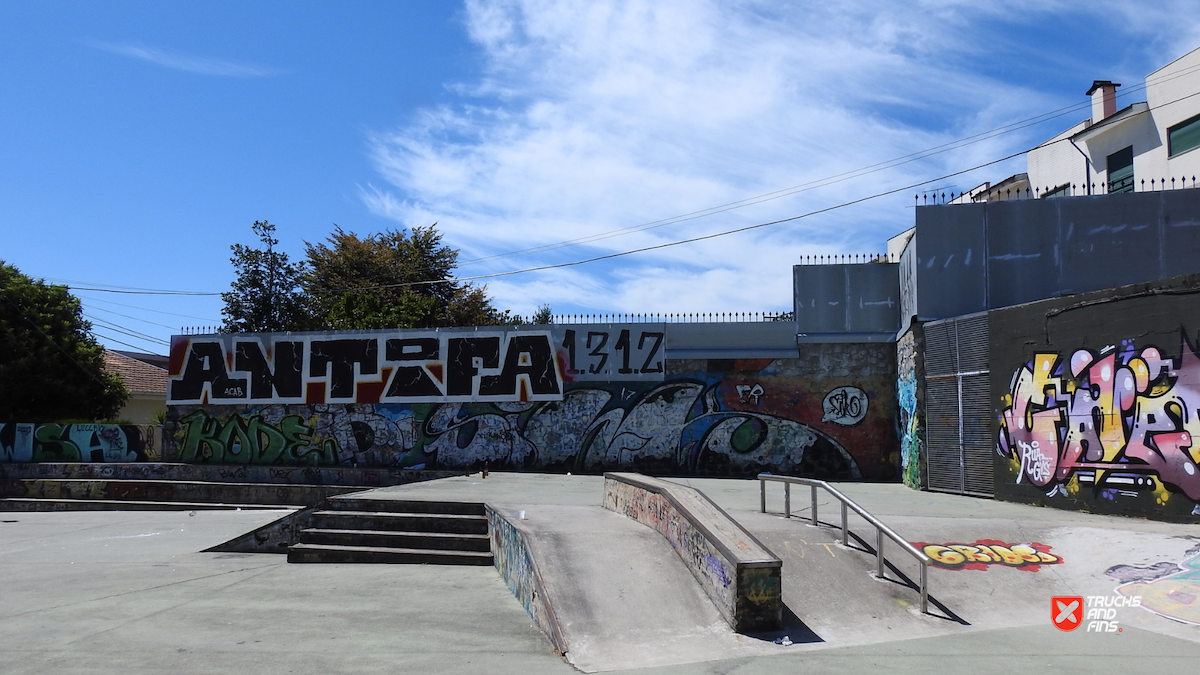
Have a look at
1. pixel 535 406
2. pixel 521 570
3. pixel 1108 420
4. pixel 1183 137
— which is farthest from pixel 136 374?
pixel 1183 137

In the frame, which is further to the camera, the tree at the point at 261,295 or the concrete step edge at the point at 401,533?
the tree at the point at 261,295

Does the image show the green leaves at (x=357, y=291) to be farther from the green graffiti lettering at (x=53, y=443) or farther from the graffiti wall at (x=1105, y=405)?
the graffiti wall at (x=1105, y=405)


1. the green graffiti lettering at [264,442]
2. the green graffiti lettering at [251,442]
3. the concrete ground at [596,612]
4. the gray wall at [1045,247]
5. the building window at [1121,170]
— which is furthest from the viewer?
the building window at [1121,170]

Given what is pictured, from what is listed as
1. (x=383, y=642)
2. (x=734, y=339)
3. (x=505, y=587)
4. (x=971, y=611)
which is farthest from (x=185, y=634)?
(x=734, y=339)

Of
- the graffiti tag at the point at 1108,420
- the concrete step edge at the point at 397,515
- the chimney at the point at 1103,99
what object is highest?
the chimney at the point at 1103,99

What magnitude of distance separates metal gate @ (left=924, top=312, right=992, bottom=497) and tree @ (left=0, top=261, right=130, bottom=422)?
28.4 meters

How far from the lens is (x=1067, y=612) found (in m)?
7.41

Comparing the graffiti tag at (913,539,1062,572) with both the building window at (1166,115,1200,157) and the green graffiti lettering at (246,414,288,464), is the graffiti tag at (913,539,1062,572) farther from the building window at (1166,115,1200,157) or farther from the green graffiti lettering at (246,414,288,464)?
the building window at (1166,115,1200,157)

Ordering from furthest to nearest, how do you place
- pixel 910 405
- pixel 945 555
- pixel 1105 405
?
pixel 910 405
pixel 1105 405
pixel 945 555

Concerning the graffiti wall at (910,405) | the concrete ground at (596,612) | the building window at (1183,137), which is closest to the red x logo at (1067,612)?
the concrete ground at (596,612)

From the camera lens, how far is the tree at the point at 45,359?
30.1 metres

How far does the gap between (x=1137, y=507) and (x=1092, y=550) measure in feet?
8.67

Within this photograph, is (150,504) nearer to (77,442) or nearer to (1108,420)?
(77,442)

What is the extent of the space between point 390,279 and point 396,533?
32240mm
